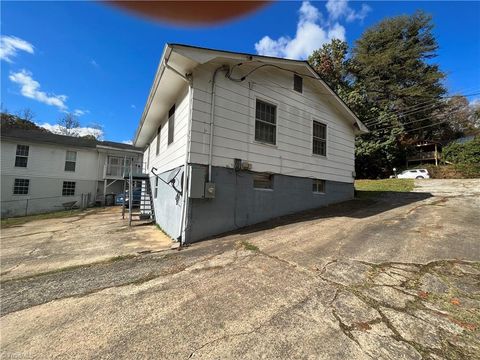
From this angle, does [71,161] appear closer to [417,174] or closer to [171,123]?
[171,123]

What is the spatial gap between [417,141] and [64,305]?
35.0m

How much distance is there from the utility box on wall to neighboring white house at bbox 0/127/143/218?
44.0ft

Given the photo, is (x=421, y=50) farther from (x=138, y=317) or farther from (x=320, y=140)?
(x=138, y=317)

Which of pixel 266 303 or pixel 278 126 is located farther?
pixel 278 126

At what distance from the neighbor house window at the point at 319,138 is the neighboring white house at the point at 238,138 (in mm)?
42

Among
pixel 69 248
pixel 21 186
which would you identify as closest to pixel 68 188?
pixel 21 186

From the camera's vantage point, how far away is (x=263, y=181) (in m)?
7.91

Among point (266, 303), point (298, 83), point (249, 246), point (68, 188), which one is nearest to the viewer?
point (266, 303)

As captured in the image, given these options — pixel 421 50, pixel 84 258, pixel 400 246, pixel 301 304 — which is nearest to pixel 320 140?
pixel 400 246

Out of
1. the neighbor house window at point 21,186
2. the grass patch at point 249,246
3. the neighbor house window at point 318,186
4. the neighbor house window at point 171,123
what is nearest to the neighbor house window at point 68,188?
the neighbor house window at point 21,186

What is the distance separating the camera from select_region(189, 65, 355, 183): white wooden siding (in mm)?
6551

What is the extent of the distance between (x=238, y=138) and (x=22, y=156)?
66.5ft

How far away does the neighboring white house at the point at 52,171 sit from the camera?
17.8 meters

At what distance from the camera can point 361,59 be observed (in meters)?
28.9
